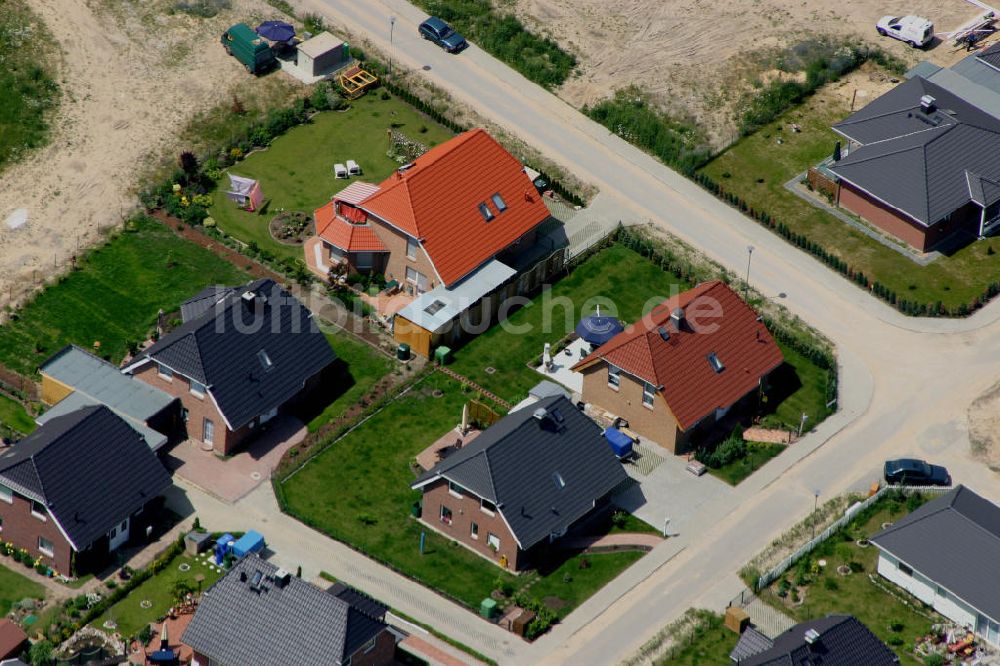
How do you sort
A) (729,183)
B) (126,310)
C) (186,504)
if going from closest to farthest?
(186,504) → (126,310) → (729,183)

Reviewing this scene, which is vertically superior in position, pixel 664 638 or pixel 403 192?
pixel 403 192

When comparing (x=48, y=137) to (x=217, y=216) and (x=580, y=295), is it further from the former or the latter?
(x=580, y=295)

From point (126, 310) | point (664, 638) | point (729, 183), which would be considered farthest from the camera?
point (729, 183)

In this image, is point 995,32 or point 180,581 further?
point 995,32

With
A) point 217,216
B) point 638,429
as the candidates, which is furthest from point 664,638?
point 217,216

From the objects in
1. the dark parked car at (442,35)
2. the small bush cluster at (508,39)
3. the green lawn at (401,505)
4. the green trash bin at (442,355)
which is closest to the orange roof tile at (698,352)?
the green trash bin at (442,355)

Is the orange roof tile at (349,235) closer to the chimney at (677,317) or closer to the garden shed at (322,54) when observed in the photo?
the garden shed at (322,54)

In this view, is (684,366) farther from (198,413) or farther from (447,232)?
(198,413)
